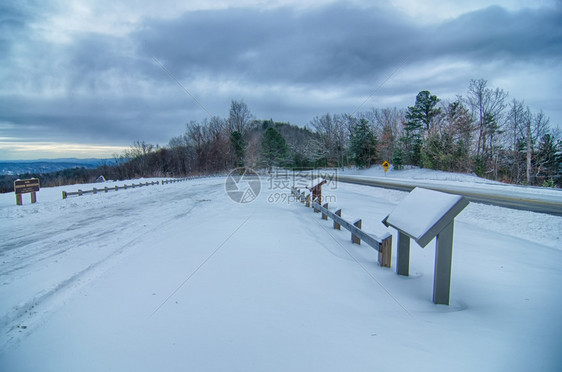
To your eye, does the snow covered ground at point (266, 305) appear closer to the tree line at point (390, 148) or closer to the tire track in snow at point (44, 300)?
the tire track in snow at point (44, 300)

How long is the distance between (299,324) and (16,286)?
4571 millimetres

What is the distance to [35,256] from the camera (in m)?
5.83

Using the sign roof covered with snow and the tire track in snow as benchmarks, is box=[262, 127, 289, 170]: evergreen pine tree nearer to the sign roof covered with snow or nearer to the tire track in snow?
the tire track in snow

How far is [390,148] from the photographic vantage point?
4866cm

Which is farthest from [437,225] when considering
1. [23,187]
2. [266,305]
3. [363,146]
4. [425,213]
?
[363,146]

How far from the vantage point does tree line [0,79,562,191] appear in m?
32.8

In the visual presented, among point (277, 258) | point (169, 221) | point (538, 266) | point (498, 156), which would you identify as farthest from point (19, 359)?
point (498, 156)

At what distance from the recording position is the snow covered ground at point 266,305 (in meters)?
2.53

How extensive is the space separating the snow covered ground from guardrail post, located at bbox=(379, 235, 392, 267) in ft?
0.73

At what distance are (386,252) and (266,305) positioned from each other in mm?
2494

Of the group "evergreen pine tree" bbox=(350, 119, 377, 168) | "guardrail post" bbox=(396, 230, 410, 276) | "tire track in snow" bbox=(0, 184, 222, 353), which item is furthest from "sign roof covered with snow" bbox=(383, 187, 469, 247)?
"evergreen pine tree" bbox=(350, 119, 377, 168)

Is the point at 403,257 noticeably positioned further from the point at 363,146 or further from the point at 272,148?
the point at 272,148

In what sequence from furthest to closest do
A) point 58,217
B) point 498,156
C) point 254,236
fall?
1. point 498,156
2. point 58,217
3. point 254,236

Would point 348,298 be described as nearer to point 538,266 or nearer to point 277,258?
point 277,258
